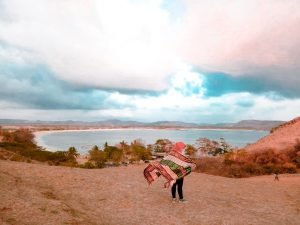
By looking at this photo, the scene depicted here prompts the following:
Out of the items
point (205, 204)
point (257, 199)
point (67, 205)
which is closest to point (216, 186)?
point (257, 199)

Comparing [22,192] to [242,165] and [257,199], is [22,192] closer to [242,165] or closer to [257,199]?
[257,199]

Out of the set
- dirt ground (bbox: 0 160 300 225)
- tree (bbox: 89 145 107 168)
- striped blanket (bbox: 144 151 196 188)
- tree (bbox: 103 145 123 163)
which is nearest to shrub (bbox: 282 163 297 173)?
dirt ground (bbox: 0 160 300 225)

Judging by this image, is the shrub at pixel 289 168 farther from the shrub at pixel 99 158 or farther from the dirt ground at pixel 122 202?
the shrub at pixel 99 158

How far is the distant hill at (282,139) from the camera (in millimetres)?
43031

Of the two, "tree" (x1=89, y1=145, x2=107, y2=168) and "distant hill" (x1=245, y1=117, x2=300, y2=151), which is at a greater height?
"distant hill" (x1=245, y1=117, x2=300, y2=151)

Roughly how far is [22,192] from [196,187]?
9487mm

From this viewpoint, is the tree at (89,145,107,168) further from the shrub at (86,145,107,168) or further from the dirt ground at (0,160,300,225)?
the dirt ground at (0,160,300,225)

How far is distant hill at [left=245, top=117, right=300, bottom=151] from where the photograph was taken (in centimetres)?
4303

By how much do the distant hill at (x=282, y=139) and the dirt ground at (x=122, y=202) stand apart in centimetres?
2188

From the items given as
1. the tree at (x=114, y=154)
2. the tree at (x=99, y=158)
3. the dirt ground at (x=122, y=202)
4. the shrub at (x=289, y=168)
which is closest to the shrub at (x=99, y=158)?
the tree at (x=99, y=158)

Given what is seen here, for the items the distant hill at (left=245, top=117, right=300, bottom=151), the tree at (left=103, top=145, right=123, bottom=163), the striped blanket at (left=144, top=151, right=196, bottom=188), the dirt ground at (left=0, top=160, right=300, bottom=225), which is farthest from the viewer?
the tree at (left=103, top=145, right=123, bottom=163)

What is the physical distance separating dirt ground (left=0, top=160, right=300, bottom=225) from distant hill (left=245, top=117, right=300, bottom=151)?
21881 mm

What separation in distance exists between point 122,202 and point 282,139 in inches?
1420

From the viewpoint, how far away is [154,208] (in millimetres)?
14523
